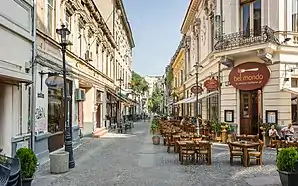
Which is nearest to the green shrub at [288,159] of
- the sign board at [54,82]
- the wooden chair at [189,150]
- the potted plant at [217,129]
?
the wooden chair at [189,150]

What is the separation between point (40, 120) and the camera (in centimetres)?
1305

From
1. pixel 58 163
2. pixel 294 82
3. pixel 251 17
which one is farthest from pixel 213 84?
pixel 58 163

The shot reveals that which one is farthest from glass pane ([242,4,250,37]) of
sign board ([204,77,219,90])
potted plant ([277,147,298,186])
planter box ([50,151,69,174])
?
planter box ([50,151,69,174])

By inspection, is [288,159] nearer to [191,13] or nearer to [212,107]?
[212,107]

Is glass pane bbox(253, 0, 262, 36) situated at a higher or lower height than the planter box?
Result: higher

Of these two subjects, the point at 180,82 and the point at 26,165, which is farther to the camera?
the point at 180,82

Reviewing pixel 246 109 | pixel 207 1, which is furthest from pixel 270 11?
pixel 207 1

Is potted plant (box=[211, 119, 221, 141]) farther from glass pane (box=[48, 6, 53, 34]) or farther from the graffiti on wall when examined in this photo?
glass pane (box=[48, 6, 53, 34])

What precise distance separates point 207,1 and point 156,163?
52.5 feet

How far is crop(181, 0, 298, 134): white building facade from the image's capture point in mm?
17391

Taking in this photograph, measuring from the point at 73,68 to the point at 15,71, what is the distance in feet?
28.6

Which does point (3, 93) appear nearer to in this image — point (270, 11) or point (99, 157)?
point (99, 157)

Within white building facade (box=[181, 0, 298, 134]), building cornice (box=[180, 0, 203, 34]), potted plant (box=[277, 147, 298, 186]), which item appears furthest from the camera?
building cornice (box=[180, 0, 203, 34])

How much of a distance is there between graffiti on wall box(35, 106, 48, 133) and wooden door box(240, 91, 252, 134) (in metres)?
10.7
